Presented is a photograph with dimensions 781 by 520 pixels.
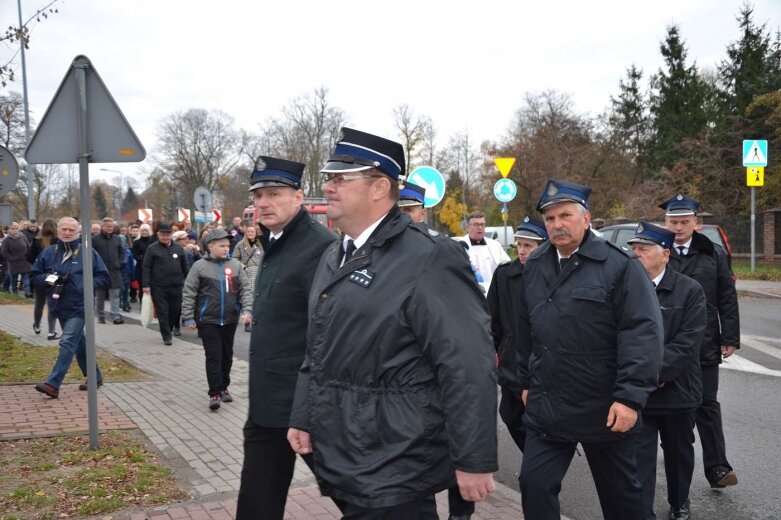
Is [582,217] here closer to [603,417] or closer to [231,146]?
[603,417]

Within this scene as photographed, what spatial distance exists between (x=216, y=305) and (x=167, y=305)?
525 cm

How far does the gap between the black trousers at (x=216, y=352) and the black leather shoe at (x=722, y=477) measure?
4634 mm

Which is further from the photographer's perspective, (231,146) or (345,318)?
(231,146)

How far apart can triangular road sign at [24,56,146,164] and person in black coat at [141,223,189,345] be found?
261 inches

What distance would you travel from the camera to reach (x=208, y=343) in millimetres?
7340

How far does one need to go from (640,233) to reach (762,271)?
19.6 metres

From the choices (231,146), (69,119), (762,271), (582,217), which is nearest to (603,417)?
(582,217)

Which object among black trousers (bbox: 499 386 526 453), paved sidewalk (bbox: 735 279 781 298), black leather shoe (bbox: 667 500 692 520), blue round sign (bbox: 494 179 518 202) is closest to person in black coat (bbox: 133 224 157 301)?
blue round sign (bbox: 494 179 518 202)

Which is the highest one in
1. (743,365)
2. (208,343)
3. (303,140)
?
(303,140)

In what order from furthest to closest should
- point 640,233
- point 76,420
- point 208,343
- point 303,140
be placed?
point 303,140
point 208,343
point 76,420
point 640,233

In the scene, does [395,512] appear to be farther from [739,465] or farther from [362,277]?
[739,465]

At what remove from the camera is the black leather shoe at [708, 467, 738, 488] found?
4961mm

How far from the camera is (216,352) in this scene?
736 centimetres

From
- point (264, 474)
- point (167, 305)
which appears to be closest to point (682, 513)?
point (264, 474)
